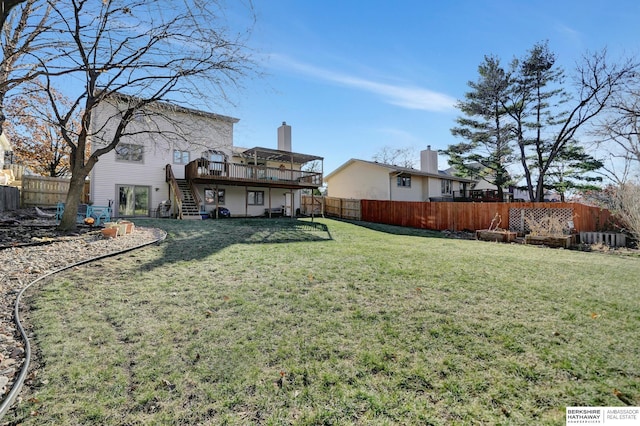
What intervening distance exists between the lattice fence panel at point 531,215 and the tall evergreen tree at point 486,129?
35.7ft

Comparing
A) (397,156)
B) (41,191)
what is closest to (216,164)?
(41,191)

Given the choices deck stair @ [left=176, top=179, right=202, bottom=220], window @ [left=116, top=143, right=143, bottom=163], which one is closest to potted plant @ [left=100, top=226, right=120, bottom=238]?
deck stair @ [left=176, top=179, right=202, bottom=220]

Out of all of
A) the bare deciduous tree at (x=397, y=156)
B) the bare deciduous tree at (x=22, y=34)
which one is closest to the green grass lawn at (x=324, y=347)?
the bare deciduous tree at (x=22, y=34)

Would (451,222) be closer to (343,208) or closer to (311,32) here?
(343,208)

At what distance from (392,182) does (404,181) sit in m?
1.57

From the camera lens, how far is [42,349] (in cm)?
302

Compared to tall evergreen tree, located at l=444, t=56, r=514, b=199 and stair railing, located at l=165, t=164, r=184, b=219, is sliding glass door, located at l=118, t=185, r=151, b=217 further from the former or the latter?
tall evergreen tree, located at l=444, t=56, r=514, b=199

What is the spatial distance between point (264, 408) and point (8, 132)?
29.7 metres

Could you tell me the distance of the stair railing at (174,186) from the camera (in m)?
15.0

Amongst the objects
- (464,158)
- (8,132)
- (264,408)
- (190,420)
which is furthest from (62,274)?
(464,158)

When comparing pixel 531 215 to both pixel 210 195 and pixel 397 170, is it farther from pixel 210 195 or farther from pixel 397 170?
pixel 210 195

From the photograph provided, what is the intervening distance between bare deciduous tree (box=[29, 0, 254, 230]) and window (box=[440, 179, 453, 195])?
24939 mm

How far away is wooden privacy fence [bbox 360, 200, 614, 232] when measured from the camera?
13914mm

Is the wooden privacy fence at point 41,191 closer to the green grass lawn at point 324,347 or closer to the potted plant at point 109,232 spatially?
the potted plant at point 109,232
